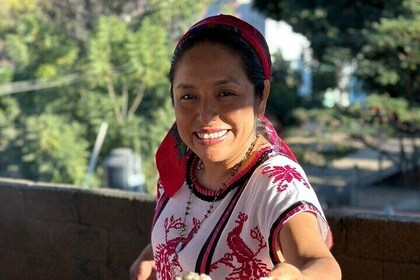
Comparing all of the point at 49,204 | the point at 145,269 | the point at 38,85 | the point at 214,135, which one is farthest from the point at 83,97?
the point at 214,135

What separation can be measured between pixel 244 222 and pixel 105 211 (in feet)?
7.79

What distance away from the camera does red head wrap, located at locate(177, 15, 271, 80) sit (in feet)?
5.30

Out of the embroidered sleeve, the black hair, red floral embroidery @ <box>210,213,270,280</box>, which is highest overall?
the black hair

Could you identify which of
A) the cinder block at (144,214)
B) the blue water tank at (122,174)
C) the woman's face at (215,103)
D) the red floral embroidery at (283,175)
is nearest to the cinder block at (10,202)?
the cinder block at (144,214)

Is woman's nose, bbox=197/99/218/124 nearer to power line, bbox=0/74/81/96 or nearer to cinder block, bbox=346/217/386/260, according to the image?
cinder block, bbox=346/217/386/260

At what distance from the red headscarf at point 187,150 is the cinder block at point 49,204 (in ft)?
6.56

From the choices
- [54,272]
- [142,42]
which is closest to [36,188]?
[54,272]

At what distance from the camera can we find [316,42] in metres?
14.2

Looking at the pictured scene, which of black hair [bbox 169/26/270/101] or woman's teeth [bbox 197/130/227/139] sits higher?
black hair [bbox 169/26/270/101]

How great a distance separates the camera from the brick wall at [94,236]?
9.75 feet

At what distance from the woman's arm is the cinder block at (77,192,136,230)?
234cm

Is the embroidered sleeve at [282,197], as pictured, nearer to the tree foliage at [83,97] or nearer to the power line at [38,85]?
the tree foliage at [83,97]

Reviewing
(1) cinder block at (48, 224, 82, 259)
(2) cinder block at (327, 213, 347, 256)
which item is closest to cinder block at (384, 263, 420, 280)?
(2) cinder block at (327, 213, 347, 256)

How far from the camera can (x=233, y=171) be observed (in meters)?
1.71
